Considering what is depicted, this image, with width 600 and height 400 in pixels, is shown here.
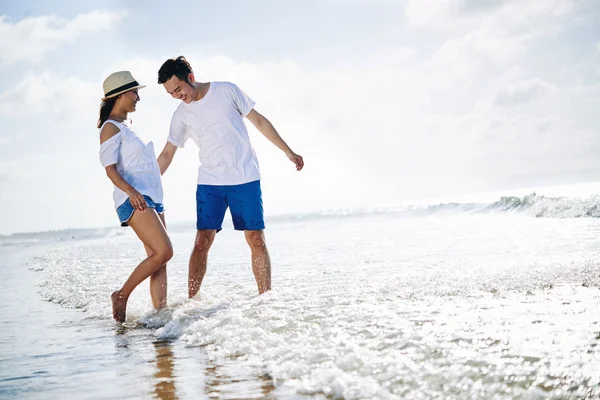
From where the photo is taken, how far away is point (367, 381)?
2.67 meters

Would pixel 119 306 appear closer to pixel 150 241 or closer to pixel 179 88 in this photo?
pixel 150 241

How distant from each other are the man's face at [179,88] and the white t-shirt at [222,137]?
0.10 metres

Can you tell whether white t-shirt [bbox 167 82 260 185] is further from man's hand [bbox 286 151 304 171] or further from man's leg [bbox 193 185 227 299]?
man's hand [bbox 286 151 304 171]

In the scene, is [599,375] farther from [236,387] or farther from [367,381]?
[236,387]

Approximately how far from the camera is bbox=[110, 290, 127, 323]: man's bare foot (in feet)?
15.9

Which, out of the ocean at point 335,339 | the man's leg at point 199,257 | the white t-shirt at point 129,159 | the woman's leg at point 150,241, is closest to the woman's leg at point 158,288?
the ocean at point 335,339

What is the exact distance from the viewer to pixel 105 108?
480cm

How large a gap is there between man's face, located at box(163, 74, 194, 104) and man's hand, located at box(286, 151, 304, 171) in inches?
38.3

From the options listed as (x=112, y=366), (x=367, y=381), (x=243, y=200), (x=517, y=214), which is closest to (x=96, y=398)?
(x=112, y=366)

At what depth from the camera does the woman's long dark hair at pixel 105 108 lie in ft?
15.7

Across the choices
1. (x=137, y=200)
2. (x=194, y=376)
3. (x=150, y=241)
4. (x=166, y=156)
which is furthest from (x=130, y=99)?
(x=194, y=376)

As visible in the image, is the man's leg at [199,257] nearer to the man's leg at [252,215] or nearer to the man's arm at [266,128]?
the man's leg at [252,215]

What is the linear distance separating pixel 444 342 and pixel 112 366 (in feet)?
6.01

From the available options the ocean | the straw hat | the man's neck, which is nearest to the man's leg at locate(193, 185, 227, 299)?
the ocean
